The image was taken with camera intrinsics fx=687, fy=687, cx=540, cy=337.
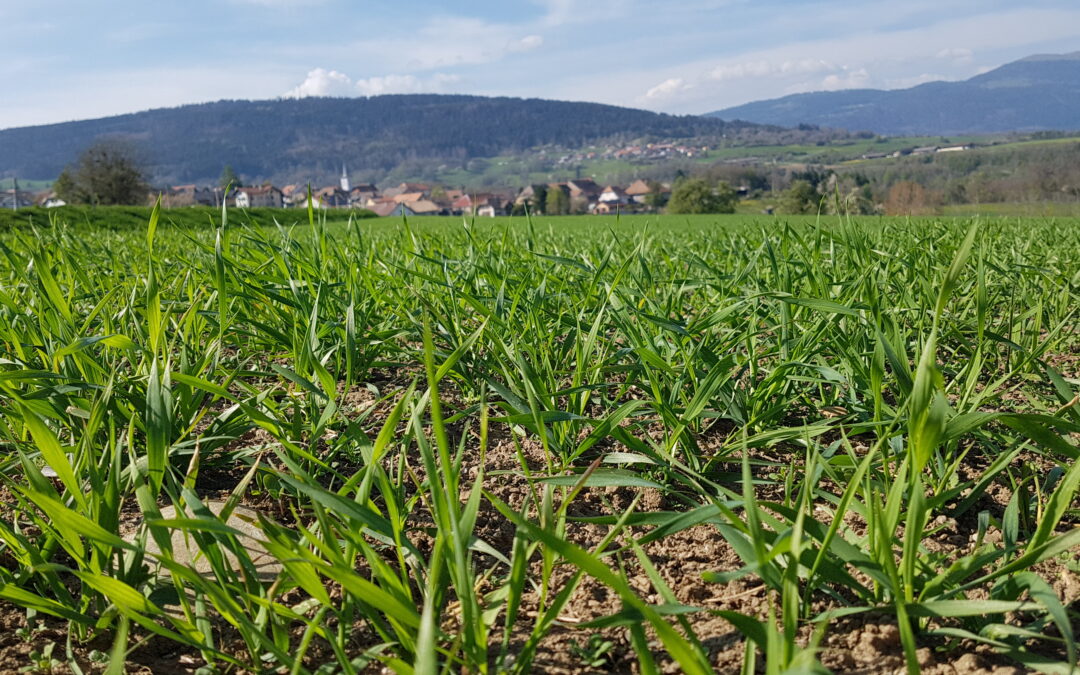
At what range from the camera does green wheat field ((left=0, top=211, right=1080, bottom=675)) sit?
0.78 m

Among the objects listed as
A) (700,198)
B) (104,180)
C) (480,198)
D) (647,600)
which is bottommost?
(647,600)

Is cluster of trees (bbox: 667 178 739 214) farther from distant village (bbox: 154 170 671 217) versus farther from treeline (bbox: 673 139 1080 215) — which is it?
distant village (bbox: 154 170 671 217)

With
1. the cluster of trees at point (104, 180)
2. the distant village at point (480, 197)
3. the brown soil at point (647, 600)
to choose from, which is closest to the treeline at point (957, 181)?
the distant village at point (480, 197)

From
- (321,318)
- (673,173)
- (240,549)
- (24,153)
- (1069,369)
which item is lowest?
(1069,369)

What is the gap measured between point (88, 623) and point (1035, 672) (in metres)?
1.17

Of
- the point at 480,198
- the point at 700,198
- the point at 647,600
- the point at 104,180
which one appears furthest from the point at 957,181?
the point at 104,180

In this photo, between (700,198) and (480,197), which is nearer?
(700,198)

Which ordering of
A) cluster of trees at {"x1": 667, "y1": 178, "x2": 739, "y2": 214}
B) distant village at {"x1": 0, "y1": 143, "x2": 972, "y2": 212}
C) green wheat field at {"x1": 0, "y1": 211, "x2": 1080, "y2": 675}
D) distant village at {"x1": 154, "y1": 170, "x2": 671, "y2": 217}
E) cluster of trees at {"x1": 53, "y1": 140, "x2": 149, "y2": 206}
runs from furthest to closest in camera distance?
distant village at {"x1": 154, "y1": 170, "x2": 671, "y2": 217}
distant village at {"x1": 0, "y1": 143, "x2": 972, "y2": 212}
cluster of trees at {"x1": 667, "y1": 178, "x2": 739, "y2": 214}
cluster of trees at {"x1": 53, "y1": 140, "x2": 149, "y2": 206}
green wheat field at {"x1": 0, "y1": 211, "x2": 1080, "y2": 675}

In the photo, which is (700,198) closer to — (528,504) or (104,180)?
(104,180)

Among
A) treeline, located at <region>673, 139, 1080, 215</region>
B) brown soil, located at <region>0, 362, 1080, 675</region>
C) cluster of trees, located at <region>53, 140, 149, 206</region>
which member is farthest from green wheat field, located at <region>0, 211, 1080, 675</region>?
cluster of trees, located at <region>53, 140, 149, 206</region>

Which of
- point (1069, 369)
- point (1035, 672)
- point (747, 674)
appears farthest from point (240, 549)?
point (1069, 369)

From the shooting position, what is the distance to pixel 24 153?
18600 cm

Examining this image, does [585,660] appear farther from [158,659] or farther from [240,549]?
[158,659]

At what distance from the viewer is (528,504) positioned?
0.97 metres
